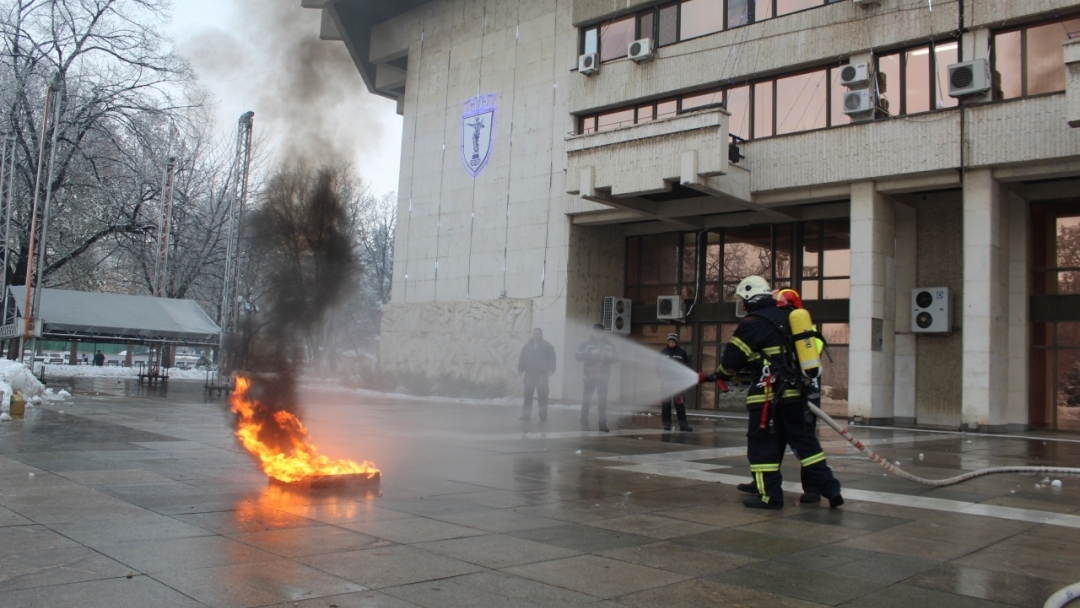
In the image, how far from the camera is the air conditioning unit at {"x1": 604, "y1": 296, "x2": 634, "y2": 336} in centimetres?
2647

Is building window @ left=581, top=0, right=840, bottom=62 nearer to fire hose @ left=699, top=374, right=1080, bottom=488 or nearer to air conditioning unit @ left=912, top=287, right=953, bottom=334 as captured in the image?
air conditioning unit @ left=912, top=287, right=953, bottom=334

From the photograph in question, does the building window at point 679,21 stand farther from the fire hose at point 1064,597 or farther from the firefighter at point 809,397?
the fire hose at point 1064,597

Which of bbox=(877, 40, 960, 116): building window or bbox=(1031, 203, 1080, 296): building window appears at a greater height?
bbox=(877, 40, 960, 116): building window

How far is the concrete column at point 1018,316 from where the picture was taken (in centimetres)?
1917

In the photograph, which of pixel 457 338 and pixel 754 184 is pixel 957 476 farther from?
pixel 457 338

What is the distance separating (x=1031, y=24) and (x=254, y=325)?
18.8 meters

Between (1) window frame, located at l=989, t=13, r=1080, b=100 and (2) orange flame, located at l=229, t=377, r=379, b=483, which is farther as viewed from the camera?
(1) window frame, located at l=989, t=13, r=1080, b=100

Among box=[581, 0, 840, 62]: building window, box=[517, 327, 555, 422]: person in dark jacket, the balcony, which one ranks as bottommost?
box=[517, 327, 555, 422]: person in dark jacket

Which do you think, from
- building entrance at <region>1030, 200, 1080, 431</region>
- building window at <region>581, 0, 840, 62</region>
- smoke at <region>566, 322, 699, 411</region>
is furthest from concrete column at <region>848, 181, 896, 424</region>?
smoke at <region>566, 322, 699, 411</region>

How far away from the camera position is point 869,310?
19766 millimetres

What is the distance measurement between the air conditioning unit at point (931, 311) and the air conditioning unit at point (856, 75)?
5.48m

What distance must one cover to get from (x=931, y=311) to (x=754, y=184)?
557 centimetres

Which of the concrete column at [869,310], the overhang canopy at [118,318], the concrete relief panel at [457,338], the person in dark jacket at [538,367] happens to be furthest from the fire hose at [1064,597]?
the overhang canopy at [118,318]

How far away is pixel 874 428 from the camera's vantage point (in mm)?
18625
